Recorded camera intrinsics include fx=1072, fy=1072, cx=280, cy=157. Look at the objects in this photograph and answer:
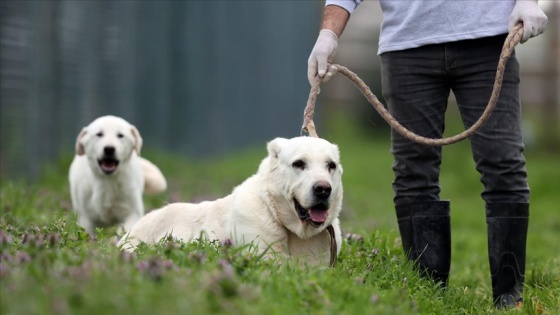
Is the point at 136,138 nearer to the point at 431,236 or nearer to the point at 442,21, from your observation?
the point at 431,236

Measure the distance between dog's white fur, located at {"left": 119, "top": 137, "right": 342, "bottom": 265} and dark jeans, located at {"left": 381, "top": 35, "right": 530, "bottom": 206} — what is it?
53cm

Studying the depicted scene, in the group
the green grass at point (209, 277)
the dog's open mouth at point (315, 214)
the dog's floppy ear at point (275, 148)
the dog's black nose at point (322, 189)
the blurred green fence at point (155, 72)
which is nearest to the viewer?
the green grass at point (209, 277)

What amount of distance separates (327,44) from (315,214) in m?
0.95

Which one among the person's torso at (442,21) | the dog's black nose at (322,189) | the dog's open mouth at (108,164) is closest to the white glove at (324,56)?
the person's torso at (442,21)

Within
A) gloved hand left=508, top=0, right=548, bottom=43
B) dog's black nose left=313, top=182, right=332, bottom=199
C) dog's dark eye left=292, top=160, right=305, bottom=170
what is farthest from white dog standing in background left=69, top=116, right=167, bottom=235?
gloved hand left=508, top=0, right=548, bottom=43

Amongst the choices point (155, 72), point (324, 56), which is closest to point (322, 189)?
point (324, 56)

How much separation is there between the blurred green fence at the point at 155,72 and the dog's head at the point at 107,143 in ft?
9.81

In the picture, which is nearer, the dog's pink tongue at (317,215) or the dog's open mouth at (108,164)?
the dog's pink tongue at (317,215)

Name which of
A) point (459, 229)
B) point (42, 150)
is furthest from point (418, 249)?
point (42, 150)

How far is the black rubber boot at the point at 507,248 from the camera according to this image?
546cm

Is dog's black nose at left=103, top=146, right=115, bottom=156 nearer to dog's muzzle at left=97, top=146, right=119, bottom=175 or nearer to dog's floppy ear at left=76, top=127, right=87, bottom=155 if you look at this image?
dog's muzzle at left=97, top=146, right=119, bottom=175

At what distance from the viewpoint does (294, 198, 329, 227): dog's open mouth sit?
512 cm

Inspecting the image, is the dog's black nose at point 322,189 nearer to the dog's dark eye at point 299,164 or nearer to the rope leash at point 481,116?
the dog's dark eye at point 299,164

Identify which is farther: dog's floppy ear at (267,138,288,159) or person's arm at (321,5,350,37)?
person's arm at (321,5,350,37)
